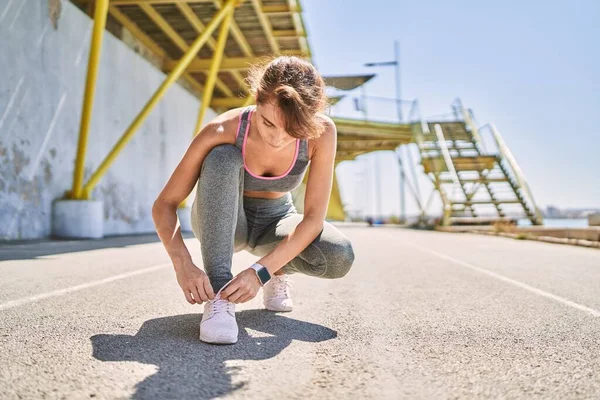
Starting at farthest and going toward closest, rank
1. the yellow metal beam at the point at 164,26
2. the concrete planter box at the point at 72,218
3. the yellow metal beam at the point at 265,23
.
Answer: the yellow metal beam at the point at 265,23
the yellow metal beam at the point at 164,26
the concrete planter box at the point at 72,218

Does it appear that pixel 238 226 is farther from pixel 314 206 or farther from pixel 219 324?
pixel 219 324

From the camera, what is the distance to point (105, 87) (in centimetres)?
1237

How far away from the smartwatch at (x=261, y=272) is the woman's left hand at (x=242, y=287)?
0.02m

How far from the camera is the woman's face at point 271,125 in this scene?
210cm

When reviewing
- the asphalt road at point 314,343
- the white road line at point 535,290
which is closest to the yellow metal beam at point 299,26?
the white road line at point 535,290

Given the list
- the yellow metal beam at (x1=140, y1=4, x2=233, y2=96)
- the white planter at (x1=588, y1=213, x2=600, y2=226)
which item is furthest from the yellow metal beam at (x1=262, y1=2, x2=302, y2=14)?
the white planter at (x1=588, y1=213, x2=600, y2=226)

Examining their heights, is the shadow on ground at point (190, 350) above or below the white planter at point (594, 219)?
below

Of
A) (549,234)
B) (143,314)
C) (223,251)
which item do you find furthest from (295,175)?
(549,234)

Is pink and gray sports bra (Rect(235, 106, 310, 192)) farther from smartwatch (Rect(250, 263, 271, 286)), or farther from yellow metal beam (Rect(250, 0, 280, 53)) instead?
yellow metal beam (Rect(250, 0, 280, 53))

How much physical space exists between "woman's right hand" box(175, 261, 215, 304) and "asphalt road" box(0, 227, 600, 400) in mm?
172

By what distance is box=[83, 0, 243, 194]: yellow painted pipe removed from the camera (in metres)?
10.2

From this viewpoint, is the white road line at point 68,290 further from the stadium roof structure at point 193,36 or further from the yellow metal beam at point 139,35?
the yellow metal beam at point 139,35

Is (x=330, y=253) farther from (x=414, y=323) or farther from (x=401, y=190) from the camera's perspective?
(x=401, y=190)

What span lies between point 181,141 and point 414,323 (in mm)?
16482
